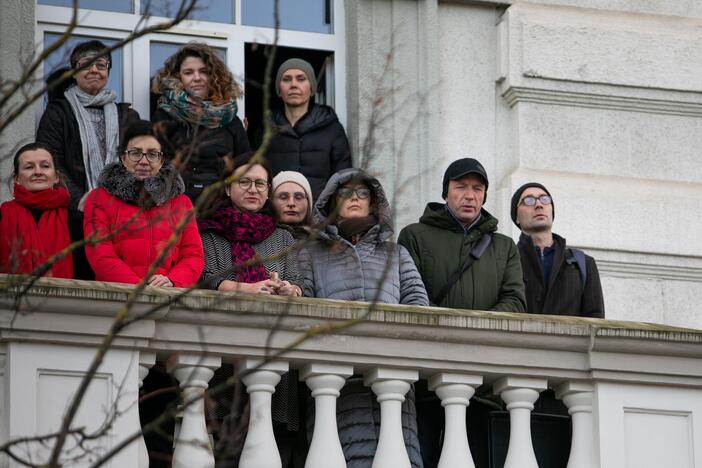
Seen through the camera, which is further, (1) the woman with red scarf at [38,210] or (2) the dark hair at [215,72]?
(2) the dark hair at [215,72]

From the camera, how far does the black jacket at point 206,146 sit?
10.4m

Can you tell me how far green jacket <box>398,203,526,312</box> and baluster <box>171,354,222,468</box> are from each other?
4.88 feet

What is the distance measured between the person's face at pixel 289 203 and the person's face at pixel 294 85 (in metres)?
1.24

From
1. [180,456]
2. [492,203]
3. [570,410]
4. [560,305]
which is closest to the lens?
[180,456]

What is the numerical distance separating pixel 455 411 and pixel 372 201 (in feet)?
4.18

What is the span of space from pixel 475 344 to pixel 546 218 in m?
1.72

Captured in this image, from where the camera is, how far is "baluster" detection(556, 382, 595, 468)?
8852 mm

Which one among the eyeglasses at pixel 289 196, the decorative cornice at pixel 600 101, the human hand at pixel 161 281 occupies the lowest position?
the human hand at pixel 161 281

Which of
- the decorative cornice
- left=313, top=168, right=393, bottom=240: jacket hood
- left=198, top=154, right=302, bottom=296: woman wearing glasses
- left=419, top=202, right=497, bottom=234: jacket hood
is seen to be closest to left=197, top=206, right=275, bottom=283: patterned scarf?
left=198, top=154, right=302, bottom=296: woman wearing glasses

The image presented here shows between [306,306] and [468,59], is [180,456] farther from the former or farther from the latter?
[468,59]

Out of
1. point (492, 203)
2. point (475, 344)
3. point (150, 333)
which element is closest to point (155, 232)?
point (150, 333)

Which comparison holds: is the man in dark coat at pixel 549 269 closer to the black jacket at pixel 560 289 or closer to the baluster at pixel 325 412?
the black jacket at pixel 560 289

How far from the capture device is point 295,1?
489 inches

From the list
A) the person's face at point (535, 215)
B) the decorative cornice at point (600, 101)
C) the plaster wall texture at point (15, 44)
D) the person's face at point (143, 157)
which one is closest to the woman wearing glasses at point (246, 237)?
the person's face at point (143, 157)
